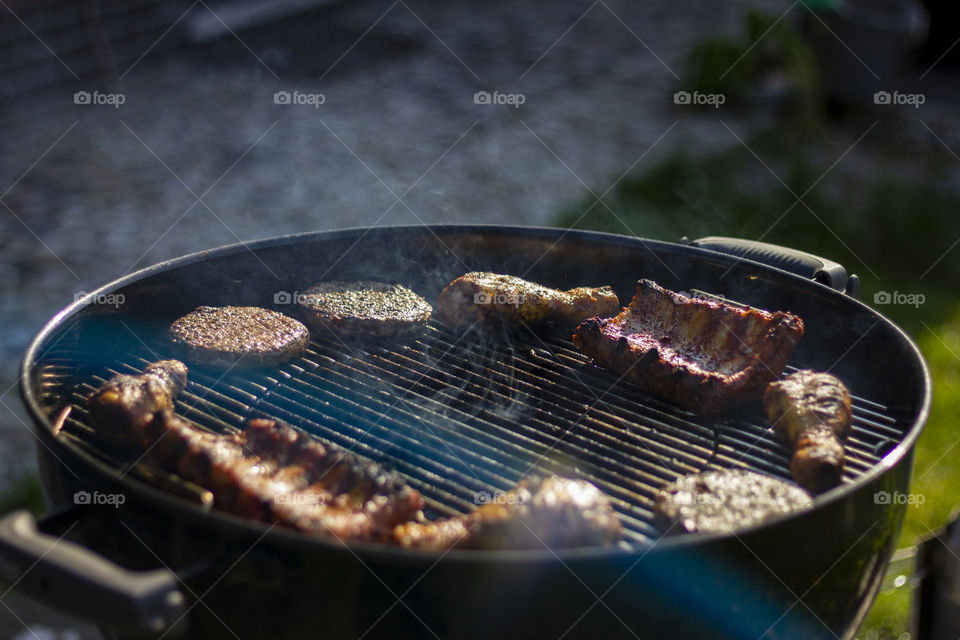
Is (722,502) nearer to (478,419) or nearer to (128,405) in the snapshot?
(478,419)

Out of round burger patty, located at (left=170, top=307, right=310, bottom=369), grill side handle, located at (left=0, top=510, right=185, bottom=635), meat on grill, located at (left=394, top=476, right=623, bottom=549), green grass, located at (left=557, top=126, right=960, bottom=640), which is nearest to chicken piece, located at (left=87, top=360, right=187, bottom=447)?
round burger patty, located at (left=170, top=307, right=310, bottom=369)

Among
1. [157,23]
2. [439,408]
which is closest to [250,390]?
[439,408]

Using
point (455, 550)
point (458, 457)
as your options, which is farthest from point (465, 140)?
point (455, 550)

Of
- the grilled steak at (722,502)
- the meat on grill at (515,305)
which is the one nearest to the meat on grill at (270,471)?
the grilled steak at (722,502)

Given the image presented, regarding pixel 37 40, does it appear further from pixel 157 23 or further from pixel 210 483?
pixel 210 483

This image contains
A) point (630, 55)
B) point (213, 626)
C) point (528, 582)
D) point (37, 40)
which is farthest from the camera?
point (630, 55)

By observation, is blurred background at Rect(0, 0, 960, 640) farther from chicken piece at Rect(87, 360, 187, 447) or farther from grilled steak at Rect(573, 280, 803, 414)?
grilled steak at Rect(573, 280, 803, 414)

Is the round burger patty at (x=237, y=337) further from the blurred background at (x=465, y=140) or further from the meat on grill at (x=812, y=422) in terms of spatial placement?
the blurred background at (x=465, y=140)
